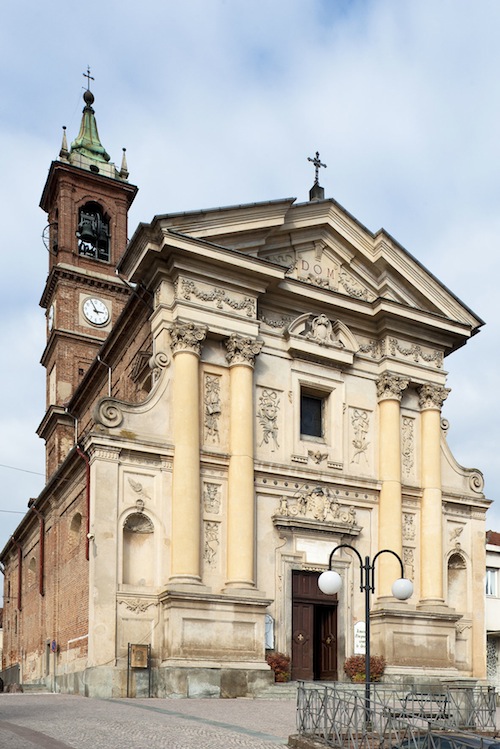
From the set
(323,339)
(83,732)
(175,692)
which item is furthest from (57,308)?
(83,732)

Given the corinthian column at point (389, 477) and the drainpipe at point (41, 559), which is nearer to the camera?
the corinthian column at point (389, 477)

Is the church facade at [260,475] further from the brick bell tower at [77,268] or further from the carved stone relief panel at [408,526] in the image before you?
the brick bell tower at [77,268]

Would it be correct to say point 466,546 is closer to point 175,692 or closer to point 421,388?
point 421,388

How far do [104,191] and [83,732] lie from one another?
34.8 m

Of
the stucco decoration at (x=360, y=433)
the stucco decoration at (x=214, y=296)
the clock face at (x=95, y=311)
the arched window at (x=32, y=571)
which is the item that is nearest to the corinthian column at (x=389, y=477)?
the stucco decoration at (x=360, y=433)

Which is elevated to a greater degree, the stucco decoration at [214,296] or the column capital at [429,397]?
the stucco decoration at [214,296]

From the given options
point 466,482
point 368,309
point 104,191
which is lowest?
point 466,482

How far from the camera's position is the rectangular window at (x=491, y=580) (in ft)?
106

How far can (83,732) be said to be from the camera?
38.4 feet

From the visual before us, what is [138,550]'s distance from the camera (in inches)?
841

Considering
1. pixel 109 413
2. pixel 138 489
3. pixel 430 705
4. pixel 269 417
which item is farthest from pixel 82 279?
pixel 430 705

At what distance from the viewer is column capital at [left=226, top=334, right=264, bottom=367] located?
23.3 meters

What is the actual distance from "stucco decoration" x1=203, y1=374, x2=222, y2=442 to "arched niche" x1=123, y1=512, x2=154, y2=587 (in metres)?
2.97

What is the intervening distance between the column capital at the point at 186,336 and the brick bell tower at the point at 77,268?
16.3 m
